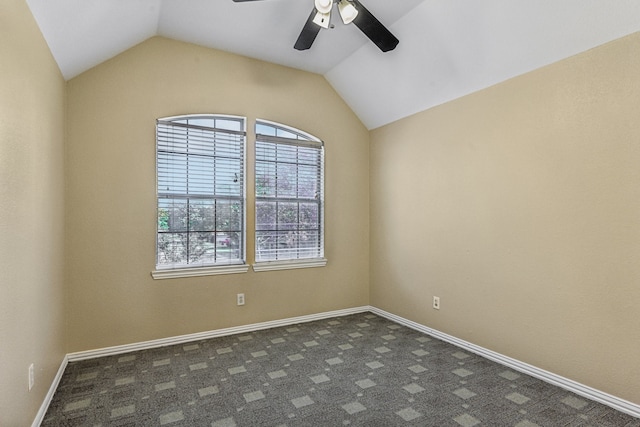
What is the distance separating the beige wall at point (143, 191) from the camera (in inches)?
118

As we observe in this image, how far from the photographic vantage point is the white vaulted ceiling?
224cm

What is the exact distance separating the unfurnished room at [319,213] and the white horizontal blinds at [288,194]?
3 cm

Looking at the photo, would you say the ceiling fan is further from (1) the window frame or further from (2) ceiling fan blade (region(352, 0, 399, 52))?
(1) the window frame

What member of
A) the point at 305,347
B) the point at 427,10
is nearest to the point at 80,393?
the point at 305,347

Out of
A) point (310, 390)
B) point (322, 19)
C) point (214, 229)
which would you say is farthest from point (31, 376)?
point (322, 19)

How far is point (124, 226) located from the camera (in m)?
3.16

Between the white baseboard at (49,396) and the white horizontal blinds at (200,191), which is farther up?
the white horizontal blinds at (200,191)

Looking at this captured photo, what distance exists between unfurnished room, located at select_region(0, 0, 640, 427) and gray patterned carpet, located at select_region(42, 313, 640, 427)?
0.02 metres

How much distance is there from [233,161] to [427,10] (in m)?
2.28

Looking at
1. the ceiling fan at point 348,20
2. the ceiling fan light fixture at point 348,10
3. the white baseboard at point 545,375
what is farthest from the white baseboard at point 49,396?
the white baseboard at point 545,375

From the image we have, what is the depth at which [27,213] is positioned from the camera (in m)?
1.97

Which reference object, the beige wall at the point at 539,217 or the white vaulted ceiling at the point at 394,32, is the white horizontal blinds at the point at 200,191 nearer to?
the white vaulted ceiling at the point at 394,32

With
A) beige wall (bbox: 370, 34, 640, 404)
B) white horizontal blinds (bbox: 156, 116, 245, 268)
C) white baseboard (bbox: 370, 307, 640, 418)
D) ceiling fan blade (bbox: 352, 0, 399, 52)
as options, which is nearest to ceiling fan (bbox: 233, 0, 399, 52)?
ceiling fan blade (bbox: 352, 0, 399, 52)

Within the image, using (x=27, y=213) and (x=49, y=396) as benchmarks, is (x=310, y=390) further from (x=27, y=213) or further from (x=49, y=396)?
(x=27, y=213)
